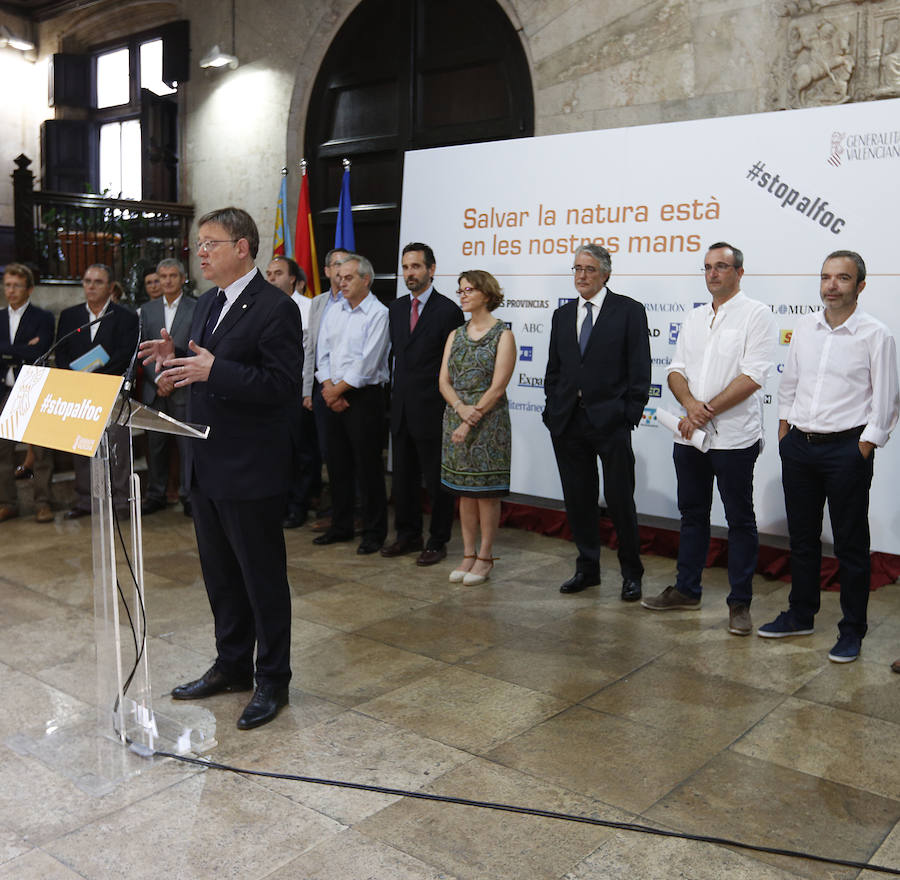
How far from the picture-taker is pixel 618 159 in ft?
17.0

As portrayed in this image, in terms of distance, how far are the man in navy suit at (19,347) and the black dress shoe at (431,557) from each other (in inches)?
97.7

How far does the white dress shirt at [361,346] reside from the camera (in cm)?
529

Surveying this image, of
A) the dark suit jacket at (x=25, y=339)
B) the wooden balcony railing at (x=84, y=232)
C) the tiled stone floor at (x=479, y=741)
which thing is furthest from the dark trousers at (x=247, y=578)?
the wooden balcony railing at (x=84, y=232)

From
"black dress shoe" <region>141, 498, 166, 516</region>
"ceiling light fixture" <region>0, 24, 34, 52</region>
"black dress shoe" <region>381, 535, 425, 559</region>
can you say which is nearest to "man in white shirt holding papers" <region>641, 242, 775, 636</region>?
"black dress shoe" <region>381, 535, 425, 559</region>

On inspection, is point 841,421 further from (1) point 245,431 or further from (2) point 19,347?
(2) point 19,347

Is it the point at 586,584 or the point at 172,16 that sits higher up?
the point at 172,16

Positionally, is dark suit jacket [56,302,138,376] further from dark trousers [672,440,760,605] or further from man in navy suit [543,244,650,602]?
dark trousers [672,440,760,605]

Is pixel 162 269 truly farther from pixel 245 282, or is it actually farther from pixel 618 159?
pixel 245 282

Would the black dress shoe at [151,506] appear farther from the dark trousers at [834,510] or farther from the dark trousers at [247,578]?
the dark trousers at [834,510]

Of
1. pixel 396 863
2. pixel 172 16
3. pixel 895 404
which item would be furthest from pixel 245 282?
pixel 172 16

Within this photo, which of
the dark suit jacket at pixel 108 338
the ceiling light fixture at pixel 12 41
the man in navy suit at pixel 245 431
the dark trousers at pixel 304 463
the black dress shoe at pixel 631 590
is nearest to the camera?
the man in navy suit at pixel 245 431

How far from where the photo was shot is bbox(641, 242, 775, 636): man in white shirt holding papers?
A: 13.3ft

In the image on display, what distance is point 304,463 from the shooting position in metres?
6.14

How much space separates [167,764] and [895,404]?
114 inches
